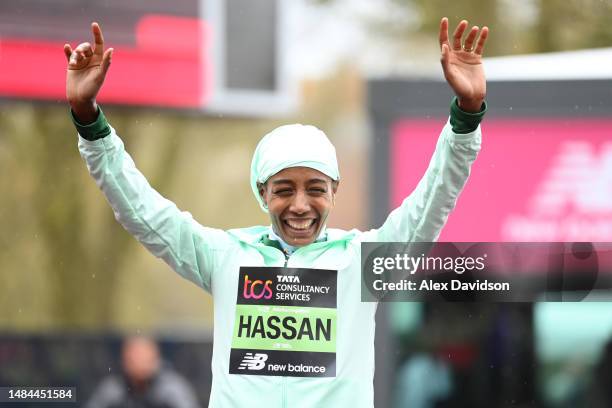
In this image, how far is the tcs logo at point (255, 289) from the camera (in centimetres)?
261

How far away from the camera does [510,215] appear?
511 cm

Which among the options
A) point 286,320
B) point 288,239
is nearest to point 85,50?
point 288,239

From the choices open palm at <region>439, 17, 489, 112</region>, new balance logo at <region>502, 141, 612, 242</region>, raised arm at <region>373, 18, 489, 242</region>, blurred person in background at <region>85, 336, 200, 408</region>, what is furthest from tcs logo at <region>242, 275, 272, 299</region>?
new balance logo at <region>502, 141, 612, 242</region>

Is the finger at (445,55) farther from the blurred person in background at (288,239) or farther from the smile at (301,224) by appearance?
the smile at (301,224)

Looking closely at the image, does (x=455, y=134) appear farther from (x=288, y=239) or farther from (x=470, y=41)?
(x=288, y=239)

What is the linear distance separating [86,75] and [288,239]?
22.1 inches

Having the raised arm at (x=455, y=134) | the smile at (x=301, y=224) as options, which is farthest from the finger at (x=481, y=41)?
the smile at (x=301, y=224)

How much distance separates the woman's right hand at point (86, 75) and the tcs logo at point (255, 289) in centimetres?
50

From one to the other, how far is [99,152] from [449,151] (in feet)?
2.44

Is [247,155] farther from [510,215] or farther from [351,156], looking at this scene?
[510,215]

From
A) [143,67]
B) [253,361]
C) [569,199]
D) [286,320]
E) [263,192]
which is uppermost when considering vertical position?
[143,67]

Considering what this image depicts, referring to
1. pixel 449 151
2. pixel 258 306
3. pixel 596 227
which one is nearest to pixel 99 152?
pixel 258 306

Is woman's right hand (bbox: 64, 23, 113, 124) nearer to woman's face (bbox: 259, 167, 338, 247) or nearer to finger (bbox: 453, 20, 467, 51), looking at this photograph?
woman's face (bbox: 259, 167, 338, 247)

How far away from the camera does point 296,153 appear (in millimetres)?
2479
